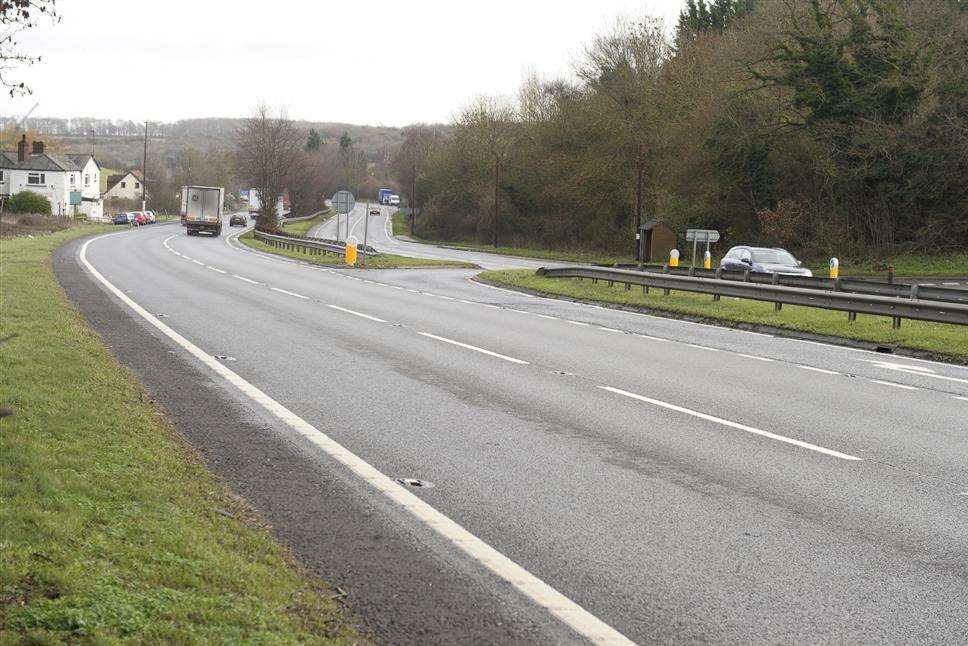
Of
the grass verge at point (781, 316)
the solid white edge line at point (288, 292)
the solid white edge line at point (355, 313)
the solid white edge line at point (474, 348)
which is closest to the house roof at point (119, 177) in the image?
the grass verge at point (781, 316)

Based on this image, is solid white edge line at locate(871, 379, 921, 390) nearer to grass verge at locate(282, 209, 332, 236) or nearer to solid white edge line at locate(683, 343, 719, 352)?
solid white edge line at locate(683, 343, 719, 352)

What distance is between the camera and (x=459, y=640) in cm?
430

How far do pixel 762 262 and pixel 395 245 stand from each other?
4743 centimetres

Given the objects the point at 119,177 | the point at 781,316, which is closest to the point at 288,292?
the point at 781,316

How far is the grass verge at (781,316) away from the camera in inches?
682

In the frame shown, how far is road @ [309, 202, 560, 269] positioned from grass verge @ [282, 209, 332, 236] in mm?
1063

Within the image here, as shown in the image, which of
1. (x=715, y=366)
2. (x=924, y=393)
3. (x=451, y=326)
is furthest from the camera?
(x=451, y=326)


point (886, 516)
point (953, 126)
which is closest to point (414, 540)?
point (886, 516)

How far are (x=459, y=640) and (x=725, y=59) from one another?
180ft

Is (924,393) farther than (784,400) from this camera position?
Yes

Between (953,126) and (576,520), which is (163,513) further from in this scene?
(953,126)

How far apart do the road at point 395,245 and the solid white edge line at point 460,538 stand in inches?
1350

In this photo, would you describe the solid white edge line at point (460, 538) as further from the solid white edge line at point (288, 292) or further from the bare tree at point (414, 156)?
the bare tree at point (414, 156)

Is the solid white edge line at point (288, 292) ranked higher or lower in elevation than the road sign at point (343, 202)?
lower
